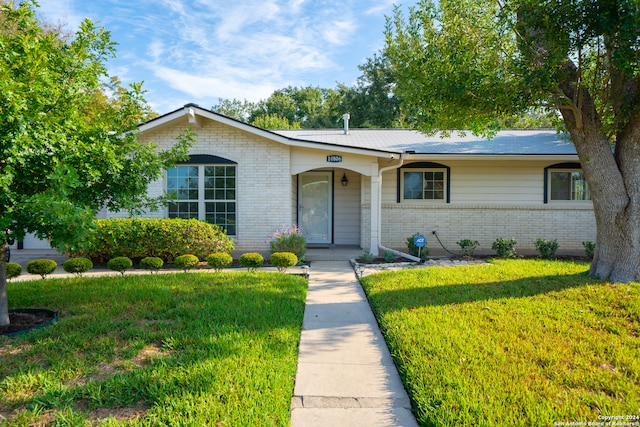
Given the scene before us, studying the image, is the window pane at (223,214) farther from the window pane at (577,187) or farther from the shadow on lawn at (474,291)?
the window pane at (577,187)

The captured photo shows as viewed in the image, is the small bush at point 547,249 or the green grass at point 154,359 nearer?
the green grass at point 154,359

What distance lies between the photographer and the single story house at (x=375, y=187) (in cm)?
1037

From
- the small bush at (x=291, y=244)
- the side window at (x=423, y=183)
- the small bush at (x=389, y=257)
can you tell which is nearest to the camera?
the small bush at (x=291, y=244)

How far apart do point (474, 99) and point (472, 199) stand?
19.3ft

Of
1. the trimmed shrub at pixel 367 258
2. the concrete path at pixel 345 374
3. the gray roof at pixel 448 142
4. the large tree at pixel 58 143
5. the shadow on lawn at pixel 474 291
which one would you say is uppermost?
the gray roof at pixel 448 142

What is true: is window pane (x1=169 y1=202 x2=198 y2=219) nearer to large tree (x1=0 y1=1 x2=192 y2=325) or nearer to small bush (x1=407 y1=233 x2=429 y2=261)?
large tree (x1=0 y1=1 x2=192 y2=325)

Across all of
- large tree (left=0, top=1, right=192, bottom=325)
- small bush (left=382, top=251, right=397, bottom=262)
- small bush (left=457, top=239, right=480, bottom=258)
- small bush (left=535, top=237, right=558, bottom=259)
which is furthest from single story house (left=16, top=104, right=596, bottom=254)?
large tree (left=0, top=1, right=192, bottom=325)

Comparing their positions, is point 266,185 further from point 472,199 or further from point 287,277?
point 472,199

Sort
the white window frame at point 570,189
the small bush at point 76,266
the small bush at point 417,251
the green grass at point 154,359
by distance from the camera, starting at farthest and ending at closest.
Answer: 1. the white window frame at point 570,189
2. the small bush at point 417,251
3. the small bush at point 76,266
4. the green grass at point 154,359

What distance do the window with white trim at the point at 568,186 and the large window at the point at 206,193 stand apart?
999 cm

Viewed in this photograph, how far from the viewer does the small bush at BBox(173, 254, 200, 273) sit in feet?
27.2

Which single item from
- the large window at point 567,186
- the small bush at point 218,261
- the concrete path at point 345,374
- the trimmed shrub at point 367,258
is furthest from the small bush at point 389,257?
the large window at point 567,186

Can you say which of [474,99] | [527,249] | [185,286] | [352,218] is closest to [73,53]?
[185,286]

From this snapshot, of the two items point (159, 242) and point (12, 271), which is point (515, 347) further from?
point (12, 271)
